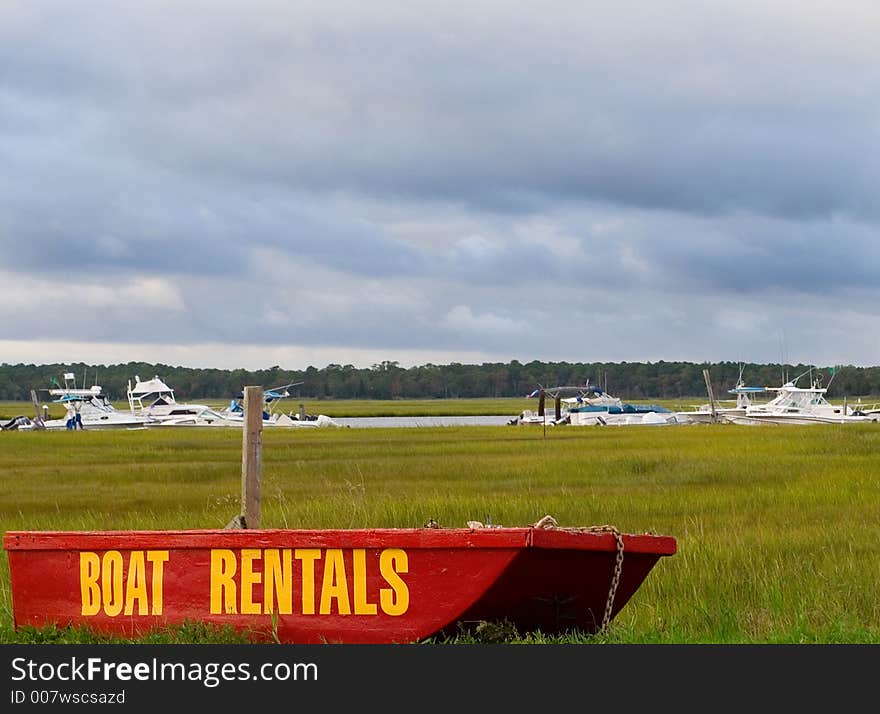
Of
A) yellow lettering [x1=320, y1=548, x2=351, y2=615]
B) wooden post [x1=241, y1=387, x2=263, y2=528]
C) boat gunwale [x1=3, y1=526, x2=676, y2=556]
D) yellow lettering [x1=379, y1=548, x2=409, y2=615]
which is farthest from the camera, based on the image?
wooden post [x1=241, y1=387, x2=263, y2=528]

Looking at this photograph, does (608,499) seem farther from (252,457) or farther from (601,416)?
(601,416)

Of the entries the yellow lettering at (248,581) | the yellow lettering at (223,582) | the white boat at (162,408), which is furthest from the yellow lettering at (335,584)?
the white boat at (162,408)

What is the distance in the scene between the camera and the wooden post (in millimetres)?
12252

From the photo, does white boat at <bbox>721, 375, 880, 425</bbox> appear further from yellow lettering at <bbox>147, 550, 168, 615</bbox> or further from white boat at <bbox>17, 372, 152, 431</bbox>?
yellow lettering at <bbox>147, 550, 168, 615</bbox>

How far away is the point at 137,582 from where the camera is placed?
9.99 meters

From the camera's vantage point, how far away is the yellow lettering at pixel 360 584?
9312 millimetres

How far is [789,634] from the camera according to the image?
10.1 meters

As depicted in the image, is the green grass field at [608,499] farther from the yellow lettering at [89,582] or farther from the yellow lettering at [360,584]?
the yellow lettering at [360,584]

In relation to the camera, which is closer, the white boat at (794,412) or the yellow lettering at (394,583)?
the yellow lettering at (394,583)

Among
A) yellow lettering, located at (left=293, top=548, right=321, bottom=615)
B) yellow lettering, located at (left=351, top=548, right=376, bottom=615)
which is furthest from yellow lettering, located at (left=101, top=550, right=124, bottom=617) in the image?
yellow lettering, located at (left=351, top=548, right=376, bottom=615)

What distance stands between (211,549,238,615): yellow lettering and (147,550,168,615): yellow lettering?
42 cm

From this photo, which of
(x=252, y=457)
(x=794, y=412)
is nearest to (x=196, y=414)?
(x=794, y=412)

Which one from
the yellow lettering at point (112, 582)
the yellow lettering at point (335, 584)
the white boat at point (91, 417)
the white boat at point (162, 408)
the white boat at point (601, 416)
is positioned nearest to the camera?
the yellow lettering at point (335, 584)

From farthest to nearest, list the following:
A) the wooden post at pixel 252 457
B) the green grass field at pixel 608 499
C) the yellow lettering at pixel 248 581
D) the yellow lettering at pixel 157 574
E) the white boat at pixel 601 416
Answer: the white boat at pixel 601 416 → the wooden post at pixel 252 457 → the green grass field at pixel 608 499 → the yellow lettering at pixel 157 574 → the yellow lettering at pixel 248 581
